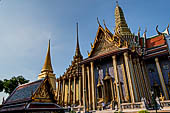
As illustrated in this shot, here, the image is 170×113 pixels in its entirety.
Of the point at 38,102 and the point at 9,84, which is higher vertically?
the point at 9,84

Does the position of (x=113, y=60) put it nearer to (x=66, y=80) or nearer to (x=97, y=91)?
(x=97, y=91)

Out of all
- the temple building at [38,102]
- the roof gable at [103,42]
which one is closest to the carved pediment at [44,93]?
the temple building at [38,102]

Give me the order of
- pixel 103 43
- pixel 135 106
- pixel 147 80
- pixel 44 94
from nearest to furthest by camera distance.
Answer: pixel 44 94 → pixel 135 106 → pixel 147 80 → pixel 103 43

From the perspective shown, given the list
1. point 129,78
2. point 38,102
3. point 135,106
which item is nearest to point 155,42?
point 129,78

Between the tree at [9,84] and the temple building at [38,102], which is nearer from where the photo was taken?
the temple building at [38,102]

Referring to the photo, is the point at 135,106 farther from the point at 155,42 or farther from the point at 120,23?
the point at 120,23

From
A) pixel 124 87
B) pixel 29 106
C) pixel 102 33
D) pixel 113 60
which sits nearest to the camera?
pixel 29 106

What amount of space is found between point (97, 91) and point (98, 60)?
152 inches

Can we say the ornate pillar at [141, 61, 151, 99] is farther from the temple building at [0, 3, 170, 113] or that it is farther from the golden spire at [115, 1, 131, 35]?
the golden spire at [115, 1, 131, 35]

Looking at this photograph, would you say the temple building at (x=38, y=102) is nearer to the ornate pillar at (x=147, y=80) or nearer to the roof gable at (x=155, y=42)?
the ornate pillar at (x=147, y=80)

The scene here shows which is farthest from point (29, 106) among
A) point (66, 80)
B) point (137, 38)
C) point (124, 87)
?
point (137, 38)

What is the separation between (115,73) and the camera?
51.0 ft

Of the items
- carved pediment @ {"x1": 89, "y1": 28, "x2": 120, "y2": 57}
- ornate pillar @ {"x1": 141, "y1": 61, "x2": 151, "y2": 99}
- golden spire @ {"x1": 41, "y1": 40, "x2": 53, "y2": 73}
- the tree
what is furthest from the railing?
golden spire @ {"x1": 41, "y1": 40, "x2": 53, "y2": 73}

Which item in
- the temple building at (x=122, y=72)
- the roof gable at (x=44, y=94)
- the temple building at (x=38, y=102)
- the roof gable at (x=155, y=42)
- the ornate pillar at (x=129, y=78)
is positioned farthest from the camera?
the roof gable at (x=155, y=42)
